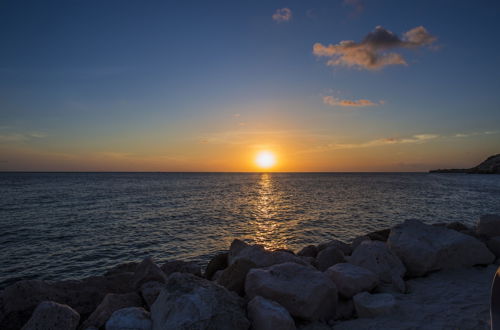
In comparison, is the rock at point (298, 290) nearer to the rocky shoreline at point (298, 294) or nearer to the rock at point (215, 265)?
the rocky shoreline at point (298, 294)

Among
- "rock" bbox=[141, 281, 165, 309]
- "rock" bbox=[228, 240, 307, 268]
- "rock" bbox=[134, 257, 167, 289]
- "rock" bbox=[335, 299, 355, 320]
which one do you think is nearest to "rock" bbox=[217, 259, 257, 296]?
"rock" bbox=[228, 240, 307, 268]

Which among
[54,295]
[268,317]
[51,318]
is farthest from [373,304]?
[54,295]

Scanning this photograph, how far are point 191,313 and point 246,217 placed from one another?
845 inches

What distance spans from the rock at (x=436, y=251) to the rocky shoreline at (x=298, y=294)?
0.03m

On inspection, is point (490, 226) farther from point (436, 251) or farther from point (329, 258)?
point (329, 258)

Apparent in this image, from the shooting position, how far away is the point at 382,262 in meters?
7.05

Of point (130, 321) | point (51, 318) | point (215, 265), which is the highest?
point (130, 321)

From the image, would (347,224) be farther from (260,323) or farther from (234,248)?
(260,323)

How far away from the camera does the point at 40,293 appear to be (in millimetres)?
6258

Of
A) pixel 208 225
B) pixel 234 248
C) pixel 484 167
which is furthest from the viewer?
pixel 484 167

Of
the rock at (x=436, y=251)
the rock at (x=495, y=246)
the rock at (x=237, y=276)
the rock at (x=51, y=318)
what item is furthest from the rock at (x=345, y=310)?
the rock at (x=495, y=246)

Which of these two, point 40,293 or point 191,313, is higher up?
point 191,313

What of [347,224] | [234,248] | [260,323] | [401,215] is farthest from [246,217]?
[260,323]

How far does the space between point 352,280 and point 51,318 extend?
5.90 meters
